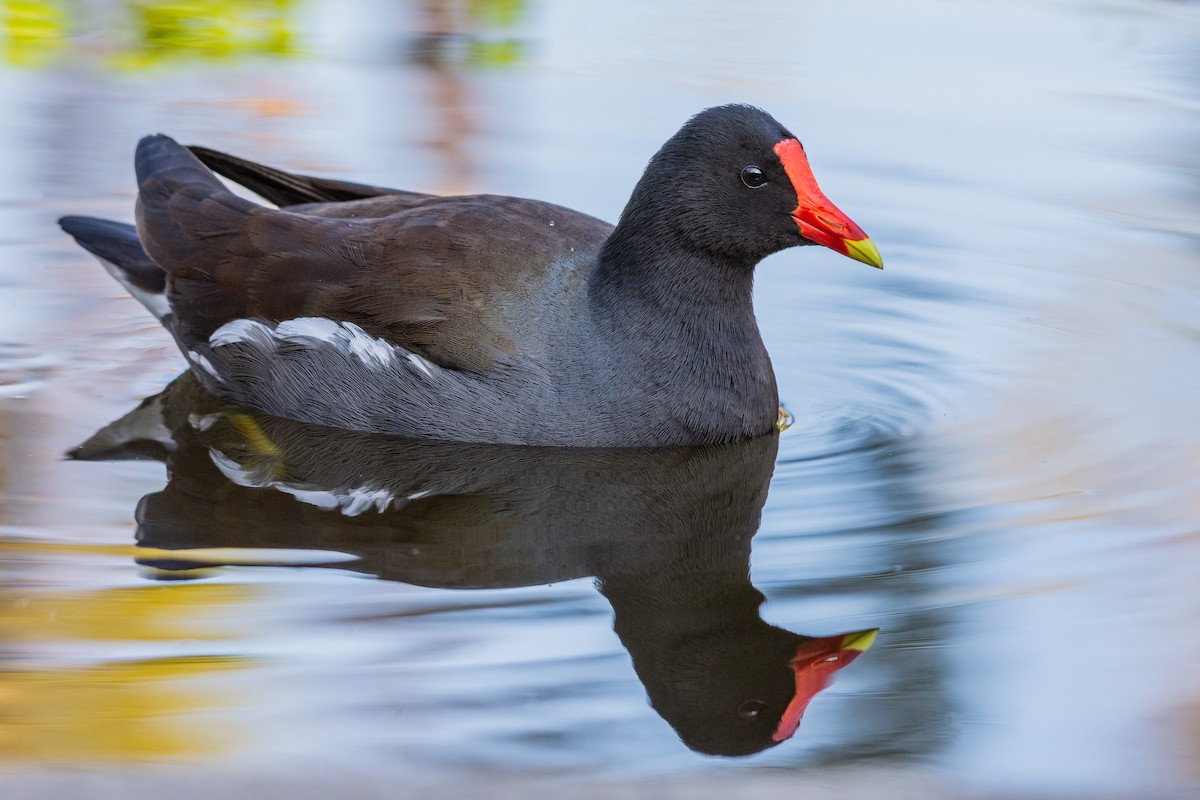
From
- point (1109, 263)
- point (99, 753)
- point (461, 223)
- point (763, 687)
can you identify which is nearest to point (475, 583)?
point (763, 687)

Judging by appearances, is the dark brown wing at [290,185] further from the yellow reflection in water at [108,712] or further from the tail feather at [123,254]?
the yellow reflection in water at [108,712]

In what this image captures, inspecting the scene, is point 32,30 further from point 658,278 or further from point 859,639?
point 859,639

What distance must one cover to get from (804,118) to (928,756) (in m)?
5.32

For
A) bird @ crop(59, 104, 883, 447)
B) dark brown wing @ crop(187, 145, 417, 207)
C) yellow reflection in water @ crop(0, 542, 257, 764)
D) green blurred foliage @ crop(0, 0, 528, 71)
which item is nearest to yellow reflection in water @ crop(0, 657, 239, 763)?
yellow reflection in water @ crop(0, 542, 257, 764)

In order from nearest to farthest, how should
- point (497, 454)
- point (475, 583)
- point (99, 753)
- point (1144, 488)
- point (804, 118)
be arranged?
point (99, 753), point (475, 583), point (1144, 488), point (497, 454), point (804, 118)

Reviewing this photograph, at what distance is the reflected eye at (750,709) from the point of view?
351 centimetres

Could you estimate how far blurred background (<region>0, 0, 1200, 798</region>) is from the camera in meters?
3.36

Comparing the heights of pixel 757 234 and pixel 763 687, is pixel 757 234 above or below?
above

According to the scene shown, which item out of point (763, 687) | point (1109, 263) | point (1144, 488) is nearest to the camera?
point (763, 687)

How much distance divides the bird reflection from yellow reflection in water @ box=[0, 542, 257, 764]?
24 cm

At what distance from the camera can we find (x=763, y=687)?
3621mm

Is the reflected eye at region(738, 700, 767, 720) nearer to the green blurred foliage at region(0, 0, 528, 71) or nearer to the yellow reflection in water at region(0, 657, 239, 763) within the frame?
the yellow reflection in water at region(0, 657, 239, 763)

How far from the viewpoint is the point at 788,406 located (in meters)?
5.50

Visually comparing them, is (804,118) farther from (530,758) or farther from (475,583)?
(530,758)
